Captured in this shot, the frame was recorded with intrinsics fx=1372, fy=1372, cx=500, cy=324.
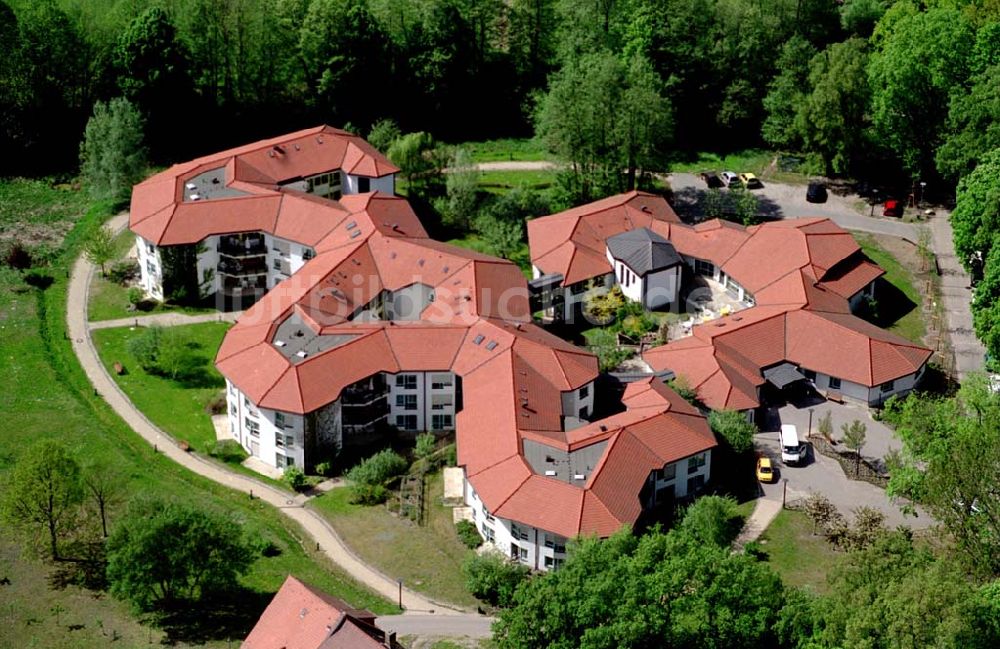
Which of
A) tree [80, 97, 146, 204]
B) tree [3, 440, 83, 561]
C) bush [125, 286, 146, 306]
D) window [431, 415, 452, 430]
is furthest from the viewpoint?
tree [80, 97, 146, 204]

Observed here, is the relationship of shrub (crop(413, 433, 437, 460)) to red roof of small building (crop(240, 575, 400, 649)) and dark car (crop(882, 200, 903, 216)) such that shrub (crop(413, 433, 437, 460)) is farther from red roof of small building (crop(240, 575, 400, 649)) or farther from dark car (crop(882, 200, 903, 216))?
dark car (crop(882, 200, 903, 216))

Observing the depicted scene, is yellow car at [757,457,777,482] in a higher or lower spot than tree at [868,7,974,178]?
lower

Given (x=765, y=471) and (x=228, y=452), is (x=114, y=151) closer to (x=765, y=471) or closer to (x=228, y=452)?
(x=228, y=452)

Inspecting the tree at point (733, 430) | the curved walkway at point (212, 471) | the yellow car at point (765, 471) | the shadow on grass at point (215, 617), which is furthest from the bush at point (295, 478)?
the yellow car at point (765, 471)

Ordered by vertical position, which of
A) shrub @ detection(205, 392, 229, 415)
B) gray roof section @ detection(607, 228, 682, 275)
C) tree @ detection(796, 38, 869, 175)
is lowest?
shrub @ detection(205, 392, 229, 415)

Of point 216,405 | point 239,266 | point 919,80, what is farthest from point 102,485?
point 919,80

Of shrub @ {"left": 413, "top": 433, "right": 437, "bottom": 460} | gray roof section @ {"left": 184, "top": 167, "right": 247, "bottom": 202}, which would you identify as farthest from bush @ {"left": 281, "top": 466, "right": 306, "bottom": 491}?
gray roof section @ {"left": 184, "top": 167, "right": 247, "bottom": 202}

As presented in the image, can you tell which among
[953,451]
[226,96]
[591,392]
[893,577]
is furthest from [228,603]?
[226,96]
